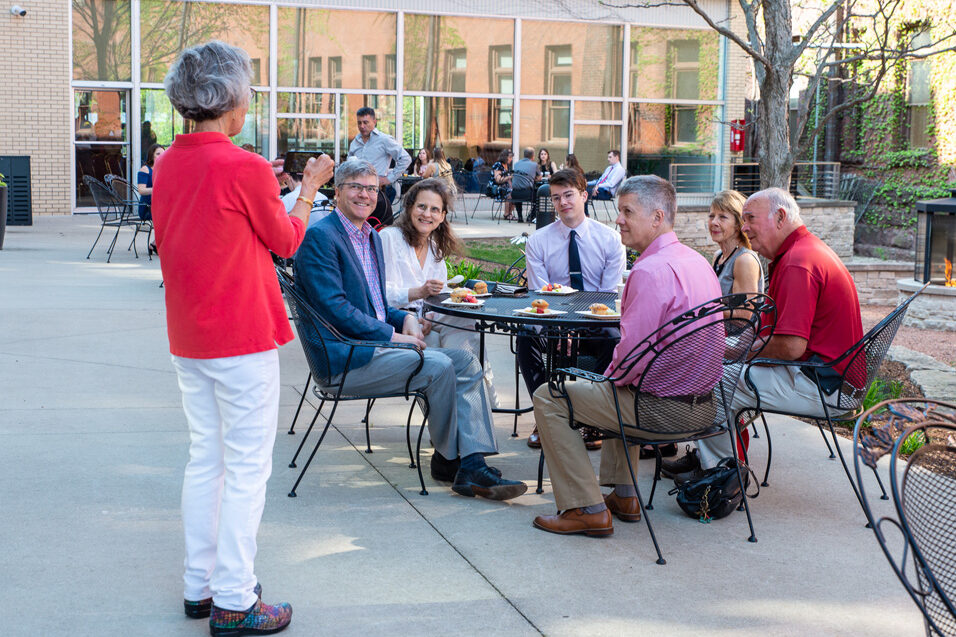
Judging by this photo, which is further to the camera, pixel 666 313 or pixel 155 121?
pixel 155 121

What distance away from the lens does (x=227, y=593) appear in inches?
129

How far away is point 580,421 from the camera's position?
4348 mm

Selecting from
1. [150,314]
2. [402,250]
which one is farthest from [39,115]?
[402,250]

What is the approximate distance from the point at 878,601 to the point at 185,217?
2.70 metres

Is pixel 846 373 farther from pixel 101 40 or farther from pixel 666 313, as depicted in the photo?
pixel 101 40

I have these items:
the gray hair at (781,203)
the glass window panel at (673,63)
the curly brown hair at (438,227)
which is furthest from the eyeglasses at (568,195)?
the glass window panel at (673,63)

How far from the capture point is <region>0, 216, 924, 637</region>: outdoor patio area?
3.52 meters

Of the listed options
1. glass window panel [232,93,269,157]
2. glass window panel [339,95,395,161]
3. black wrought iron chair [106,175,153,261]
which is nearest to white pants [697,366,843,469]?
black wrought iron chair [106,175,153,261]

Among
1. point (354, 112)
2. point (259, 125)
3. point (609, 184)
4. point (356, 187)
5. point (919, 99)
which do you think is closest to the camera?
point (356, 187)

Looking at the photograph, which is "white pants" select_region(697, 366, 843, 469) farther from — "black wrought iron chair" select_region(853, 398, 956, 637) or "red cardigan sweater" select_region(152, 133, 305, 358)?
"red cardigan sweater" select_region(152, 133, 305, 358)

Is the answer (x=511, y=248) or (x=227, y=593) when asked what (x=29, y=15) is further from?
(x=227, y=593)

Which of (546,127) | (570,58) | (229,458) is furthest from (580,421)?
(570,58)

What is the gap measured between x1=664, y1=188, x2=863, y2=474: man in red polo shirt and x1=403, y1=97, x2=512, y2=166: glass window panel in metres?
19.8

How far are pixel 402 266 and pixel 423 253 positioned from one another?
0.16 metres
